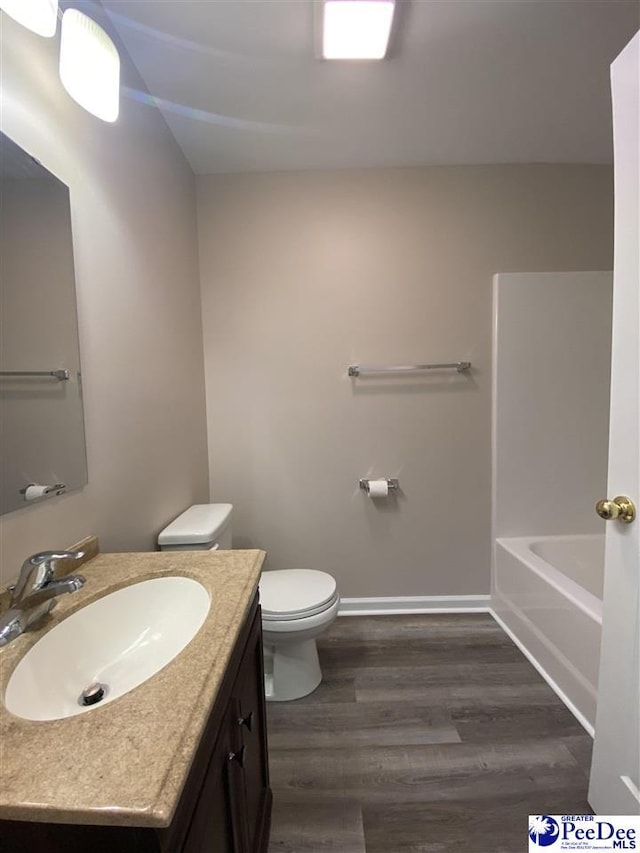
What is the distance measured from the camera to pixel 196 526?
1.66 m

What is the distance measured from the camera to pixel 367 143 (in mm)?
1998

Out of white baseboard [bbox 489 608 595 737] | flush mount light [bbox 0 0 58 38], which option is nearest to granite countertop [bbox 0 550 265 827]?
flush mount light [bbox 0 0 58 38]

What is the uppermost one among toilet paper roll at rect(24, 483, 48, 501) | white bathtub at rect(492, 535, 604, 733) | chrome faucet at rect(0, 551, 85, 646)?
toilet paper roll at rect(24, 483, 48, 501)

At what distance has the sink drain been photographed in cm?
76

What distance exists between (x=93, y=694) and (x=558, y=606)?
5.81 feet

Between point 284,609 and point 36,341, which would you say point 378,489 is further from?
point 36,341

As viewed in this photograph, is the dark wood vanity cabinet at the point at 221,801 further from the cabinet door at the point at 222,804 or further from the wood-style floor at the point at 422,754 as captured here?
the wood-style floor at the point at 422,754

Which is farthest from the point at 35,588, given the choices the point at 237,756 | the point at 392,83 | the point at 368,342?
the point at 392,83

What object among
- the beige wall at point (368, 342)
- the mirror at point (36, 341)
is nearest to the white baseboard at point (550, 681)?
the beige wall at point (368, 342)

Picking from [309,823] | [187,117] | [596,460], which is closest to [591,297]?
[596,460]

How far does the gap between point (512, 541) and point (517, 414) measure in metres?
0.72

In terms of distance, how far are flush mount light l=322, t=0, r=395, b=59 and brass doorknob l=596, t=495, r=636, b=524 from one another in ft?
5.44

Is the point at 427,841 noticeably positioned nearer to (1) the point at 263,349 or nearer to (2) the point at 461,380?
(2) the point at 461,380

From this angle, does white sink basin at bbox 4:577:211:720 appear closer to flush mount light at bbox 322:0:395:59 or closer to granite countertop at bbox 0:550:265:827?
granite countertop at bbox 0:550:265:827
